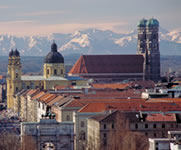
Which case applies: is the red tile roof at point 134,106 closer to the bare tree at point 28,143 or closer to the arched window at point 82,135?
the arched window at point 82,135

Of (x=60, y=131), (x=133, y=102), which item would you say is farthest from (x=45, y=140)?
(x=133, y=102)

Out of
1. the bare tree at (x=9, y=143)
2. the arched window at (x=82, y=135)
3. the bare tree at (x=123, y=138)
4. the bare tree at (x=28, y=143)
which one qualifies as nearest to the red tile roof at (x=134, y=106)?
the arched window at (x=82, y=135)

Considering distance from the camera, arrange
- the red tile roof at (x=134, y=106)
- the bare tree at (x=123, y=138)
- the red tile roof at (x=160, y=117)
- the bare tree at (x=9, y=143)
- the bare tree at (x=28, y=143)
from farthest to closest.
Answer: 1. the red tile roof at (x=134, y=106)
2. the red tile roof at (x=160, y=117)
3. the bare tree at (x=9, y=143)
4. the bare tree at (x=28, y=143)
5. the bare tree at (x=123, y=138)

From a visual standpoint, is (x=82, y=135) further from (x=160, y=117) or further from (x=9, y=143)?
(x=9, y=143)

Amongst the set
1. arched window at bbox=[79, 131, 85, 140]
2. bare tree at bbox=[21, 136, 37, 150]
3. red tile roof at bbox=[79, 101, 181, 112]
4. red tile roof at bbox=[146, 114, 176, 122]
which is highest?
red tile roof at bbox=[79, 101, 181, 112]

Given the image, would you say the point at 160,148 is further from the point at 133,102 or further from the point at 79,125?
the point at 133,102

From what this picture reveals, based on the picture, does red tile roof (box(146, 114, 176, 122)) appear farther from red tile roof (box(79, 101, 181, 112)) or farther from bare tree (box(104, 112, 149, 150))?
red tile roof (box(79, 101, 181, 112))

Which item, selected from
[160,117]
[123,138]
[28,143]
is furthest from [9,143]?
[160,117]

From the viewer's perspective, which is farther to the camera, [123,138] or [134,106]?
[134,106]

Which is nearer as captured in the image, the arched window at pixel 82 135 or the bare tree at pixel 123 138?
A: the bare tree at pixel 123 138

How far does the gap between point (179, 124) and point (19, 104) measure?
335ft

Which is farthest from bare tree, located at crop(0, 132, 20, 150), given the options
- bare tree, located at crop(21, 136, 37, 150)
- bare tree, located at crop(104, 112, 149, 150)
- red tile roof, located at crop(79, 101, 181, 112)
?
red tile roof, located at crop(79, 101, 181, 112)

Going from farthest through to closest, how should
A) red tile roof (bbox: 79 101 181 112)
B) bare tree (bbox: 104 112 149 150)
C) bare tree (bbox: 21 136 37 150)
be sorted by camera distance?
1. red tile roof (bbox: 79 101 181 112)
2. bare tree (bbox: 21 136 37 150)
3. bare tree (bbox: 104 112 149 150)

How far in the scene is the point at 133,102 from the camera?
117875 mm
